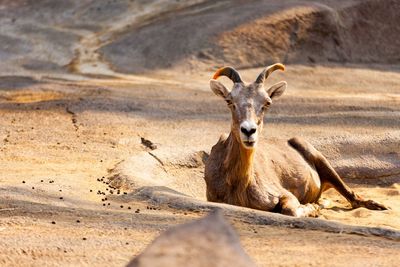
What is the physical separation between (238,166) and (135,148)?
92.9 inches

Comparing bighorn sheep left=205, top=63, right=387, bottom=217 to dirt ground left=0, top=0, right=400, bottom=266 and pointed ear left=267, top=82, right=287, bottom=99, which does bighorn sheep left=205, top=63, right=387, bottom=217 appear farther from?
dirt ground left=0, top=0, right=400, bottom=266

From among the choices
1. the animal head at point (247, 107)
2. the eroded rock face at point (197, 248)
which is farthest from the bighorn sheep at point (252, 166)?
the eroded rock face at point (197, 248)

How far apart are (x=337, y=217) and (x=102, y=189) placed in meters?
2.63

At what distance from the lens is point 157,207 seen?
25.0ft

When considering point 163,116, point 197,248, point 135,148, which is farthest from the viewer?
point 163,116

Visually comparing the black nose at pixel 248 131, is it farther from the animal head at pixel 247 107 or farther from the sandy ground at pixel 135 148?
the sandy ground at pixel 135 148

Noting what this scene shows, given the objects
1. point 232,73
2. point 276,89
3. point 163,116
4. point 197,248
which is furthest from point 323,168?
point 197,248

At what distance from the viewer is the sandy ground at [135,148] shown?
20.2 feet

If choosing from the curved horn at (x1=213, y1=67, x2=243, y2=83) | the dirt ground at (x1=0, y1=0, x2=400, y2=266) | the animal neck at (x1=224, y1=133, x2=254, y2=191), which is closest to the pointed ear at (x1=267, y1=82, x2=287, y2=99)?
the curved horn at (x1=213, y1=67, x2=243, y2=83)

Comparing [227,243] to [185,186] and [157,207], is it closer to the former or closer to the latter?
[157,207]

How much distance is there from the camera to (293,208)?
888 cm

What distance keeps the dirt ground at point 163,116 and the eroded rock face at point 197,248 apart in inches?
87.7

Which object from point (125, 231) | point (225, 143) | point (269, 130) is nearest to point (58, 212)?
point (125, 231)

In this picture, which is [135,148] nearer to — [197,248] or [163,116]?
[163,116]
